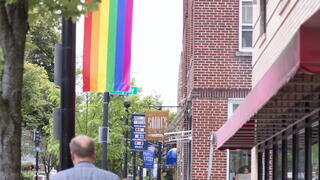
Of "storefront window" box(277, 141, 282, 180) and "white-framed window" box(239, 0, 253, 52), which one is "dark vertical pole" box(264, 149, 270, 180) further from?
"white-framed window" box(239, 0, 253, 52)

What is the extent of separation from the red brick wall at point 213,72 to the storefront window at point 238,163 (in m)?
0.30

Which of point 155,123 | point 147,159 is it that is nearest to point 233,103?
point 155,123

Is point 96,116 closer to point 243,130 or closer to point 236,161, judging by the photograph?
point 236,161

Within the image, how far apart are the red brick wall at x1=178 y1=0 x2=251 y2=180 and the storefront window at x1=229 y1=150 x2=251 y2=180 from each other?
11.8 inches

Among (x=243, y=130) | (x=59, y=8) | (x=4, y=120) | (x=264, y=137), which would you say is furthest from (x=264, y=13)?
(x=4, y=120)

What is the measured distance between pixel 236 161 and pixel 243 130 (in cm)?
978

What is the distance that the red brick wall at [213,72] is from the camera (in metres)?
21.3

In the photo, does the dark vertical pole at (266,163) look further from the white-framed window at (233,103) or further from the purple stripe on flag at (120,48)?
the white-framed window at (233,103)

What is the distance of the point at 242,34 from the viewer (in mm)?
21531

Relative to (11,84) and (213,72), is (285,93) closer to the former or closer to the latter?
(11,84)

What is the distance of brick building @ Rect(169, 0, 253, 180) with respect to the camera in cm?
2128

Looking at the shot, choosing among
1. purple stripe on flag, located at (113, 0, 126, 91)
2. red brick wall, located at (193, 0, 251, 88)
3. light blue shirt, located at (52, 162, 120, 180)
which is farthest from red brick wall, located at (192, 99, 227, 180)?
light blue shirt, located at (52, 162, 120, 180)

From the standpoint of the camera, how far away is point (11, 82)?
277 inches

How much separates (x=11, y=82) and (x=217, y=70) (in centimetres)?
1473
